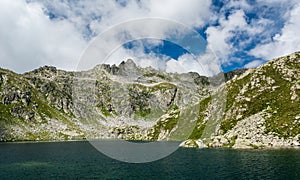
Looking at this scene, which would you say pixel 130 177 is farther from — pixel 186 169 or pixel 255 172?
pixel 255 172

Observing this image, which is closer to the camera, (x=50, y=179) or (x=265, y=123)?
(x=50, y=179)

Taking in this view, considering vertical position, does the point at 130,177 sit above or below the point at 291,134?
below

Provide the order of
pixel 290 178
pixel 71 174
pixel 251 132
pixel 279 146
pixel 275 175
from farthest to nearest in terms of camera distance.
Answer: pixel 251 132
pixel 279 146
pixel 71 174
pixel 275 175
pixel 290 178

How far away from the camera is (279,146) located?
557ft

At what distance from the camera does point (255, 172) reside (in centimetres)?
8856

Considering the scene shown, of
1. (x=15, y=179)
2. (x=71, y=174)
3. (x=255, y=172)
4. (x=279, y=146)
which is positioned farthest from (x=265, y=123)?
(x=15, y=179)

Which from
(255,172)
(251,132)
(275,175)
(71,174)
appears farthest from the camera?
(251,132)

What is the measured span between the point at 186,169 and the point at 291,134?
106m

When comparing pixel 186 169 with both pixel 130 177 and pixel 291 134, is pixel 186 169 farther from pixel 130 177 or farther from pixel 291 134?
pixel 291 134

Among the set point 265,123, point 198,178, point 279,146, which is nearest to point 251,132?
point 265,123

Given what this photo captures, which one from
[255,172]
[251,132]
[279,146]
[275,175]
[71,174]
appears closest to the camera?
[275,175]

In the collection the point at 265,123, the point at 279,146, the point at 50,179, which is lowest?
the point at 50,179

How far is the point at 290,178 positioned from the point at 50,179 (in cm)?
7488

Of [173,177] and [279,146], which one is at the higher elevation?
[279,146]
